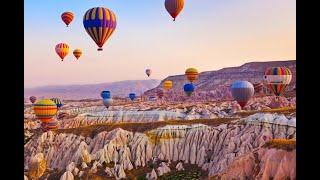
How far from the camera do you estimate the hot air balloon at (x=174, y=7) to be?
107ft

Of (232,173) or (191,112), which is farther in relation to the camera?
(191,112)

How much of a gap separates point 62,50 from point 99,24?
20782 millimetres

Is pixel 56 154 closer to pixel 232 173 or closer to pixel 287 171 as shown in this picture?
pixel 232 173

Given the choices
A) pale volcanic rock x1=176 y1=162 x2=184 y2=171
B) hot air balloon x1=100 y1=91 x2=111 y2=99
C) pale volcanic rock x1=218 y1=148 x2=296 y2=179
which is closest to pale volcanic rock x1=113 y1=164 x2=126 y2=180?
pale volcanic rock x1=176 y1=162 x2=184 y2=171

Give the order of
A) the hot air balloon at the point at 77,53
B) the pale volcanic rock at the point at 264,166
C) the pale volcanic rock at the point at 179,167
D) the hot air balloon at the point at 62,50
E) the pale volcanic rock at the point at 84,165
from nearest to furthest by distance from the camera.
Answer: the pale volcanic rock at the point at 264,166
the pale volcanic rock at the point at 179,167
the pale volcanic rock at the point at 84,165
the hot air balloon at the point at 62,50
the hot air balloon at the point at 77,53

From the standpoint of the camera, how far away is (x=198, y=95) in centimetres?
9988

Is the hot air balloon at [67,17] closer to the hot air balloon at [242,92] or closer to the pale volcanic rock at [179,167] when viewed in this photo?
the pale volcanic rock at [179,167]

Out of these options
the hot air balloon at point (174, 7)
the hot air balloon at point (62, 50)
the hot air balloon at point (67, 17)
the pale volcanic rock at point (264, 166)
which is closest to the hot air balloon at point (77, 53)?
the hot air balloon at point (62, 50)

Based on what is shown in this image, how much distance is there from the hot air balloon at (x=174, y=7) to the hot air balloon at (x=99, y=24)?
221 inches

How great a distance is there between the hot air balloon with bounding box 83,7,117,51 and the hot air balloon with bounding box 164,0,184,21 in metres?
5.61

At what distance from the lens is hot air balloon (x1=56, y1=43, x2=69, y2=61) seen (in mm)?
47150

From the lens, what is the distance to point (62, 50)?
47.6 m
